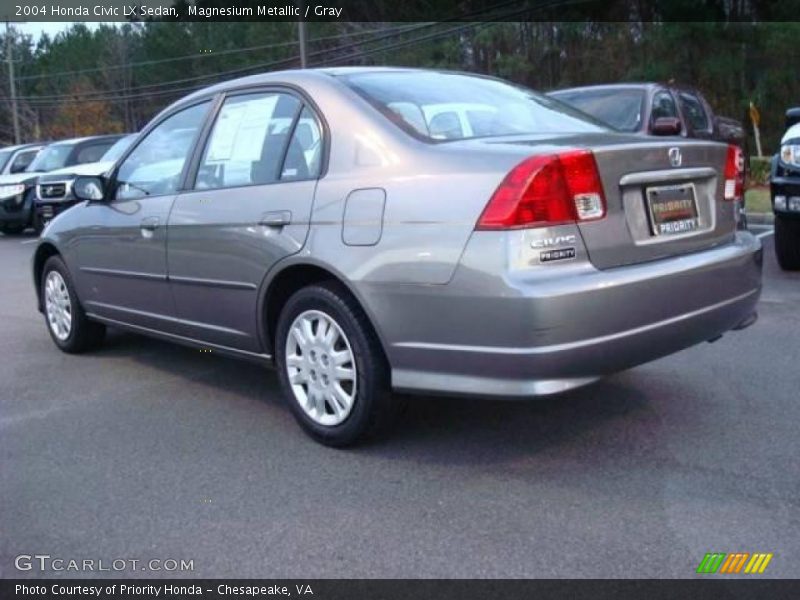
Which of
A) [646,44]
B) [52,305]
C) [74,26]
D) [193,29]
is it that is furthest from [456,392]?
[74,26]

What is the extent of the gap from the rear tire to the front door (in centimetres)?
525

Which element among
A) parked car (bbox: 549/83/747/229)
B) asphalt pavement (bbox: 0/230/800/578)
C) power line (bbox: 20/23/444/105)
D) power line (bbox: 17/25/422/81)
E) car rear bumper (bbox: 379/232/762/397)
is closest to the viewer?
asphalt pavement (bbox: 0/230/800/578)

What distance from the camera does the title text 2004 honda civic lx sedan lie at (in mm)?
3336

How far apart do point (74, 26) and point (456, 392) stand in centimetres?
6623

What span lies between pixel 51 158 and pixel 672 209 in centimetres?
1472

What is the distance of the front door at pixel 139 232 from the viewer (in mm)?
4891

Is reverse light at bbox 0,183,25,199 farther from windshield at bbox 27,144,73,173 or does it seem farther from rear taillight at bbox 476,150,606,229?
rear taillight at bbox 476,150,606,229

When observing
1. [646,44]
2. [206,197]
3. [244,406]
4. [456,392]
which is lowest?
[244,406]

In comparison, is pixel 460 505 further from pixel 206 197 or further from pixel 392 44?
pixel 392 44

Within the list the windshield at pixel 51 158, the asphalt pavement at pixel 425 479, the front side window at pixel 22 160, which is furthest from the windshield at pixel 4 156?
the asphalt pavement at pixel 425 479

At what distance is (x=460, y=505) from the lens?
3.40 m

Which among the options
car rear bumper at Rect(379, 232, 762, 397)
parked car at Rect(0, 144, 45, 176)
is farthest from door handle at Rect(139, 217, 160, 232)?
parked car at Rect(0, 144, 45, 176)

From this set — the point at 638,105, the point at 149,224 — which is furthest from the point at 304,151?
the point at 638,105
